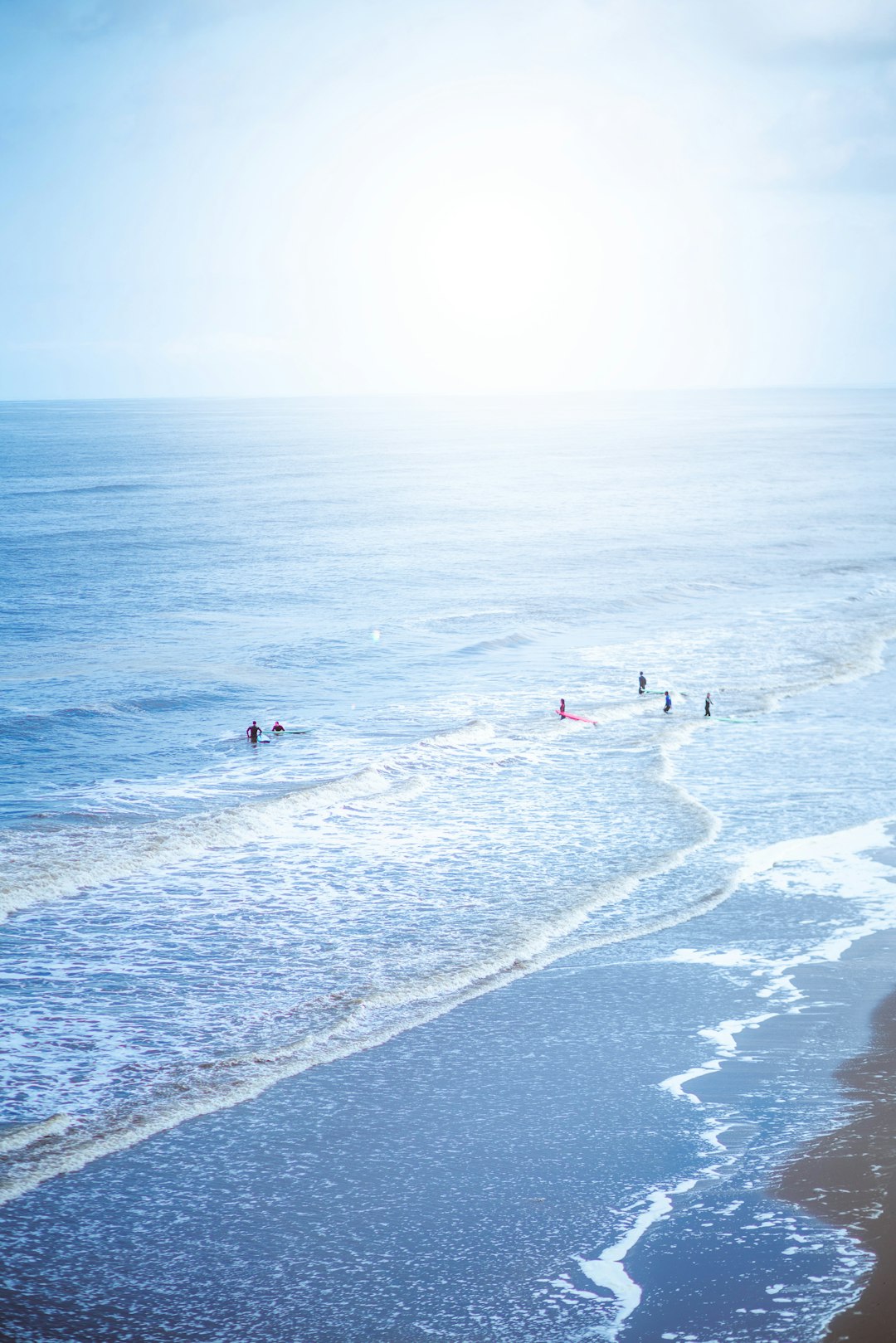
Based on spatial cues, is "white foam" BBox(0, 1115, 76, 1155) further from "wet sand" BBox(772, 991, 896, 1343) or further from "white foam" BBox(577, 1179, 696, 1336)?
"wet sand" BBox(772, 991, 896, 1343)

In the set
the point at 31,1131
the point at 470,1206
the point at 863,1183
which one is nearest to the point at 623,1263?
the point at 470,1206

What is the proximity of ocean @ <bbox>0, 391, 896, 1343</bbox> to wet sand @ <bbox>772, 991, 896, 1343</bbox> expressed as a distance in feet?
1.01

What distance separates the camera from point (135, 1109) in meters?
15.7

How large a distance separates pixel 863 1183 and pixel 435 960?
30.2 ft

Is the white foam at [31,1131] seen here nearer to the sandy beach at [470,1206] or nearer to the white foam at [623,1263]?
the sandy beach at [470,1206]

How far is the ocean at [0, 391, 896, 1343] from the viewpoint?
1210 cm

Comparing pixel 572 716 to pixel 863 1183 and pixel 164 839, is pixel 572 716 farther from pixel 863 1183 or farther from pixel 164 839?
pixel 863 1183

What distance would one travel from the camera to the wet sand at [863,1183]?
1072 cm

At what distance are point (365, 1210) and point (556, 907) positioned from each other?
10596 mm

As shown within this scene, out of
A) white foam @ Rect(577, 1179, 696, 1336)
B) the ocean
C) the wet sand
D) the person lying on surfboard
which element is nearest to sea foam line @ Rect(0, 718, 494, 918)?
the ocean

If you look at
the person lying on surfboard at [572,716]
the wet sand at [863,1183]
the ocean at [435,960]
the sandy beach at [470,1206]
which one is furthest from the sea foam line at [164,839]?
the wet sand at [863,1183]

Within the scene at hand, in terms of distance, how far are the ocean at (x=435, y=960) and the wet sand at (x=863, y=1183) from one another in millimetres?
307

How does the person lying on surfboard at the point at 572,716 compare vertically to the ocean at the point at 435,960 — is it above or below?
above

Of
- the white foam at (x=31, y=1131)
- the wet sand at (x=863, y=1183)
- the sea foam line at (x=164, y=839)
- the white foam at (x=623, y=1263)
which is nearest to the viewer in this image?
the wet sand at (x=863, y=1183)
